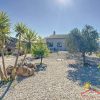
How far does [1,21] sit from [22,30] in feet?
7.46

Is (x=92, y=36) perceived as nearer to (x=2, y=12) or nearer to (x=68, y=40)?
(x=68, y=40)

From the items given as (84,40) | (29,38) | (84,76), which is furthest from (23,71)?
(84,40)

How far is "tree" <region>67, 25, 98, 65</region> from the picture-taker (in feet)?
79.6

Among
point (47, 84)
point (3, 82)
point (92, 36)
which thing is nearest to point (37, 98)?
point (47, 84)

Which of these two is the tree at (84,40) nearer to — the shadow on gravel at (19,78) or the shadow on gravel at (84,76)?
the shadow on gravel at (84,76)

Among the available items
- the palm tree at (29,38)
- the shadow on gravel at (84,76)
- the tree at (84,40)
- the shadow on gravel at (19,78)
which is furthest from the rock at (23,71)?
the tree at (84,40)

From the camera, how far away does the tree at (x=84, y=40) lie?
955 inches

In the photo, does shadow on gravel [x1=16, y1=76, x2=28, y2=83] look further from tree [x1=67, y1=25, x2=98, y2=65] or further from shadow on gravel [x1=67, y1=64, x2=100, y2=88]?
tree [x1=67, y1=25, x2=98, y2=65]

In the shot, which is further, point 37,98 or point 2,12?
point 2,12

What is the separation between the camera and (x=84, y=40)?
24.4 m

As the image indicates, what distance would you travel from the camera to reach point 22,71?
1564 centimetres

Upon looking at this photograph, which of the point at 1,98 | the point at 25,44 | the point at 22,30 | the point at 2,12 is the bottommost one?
the point at 1,98

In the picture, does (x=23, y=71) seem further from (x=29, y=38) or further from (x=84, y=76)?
(x=84, y=76)

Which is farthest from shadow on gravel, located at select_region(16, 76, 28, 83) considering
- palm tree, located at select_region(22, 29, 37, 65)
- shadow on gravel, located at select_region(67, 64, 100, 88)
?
shadow on gravel, located at select_region(67, 64, 100, 88)
